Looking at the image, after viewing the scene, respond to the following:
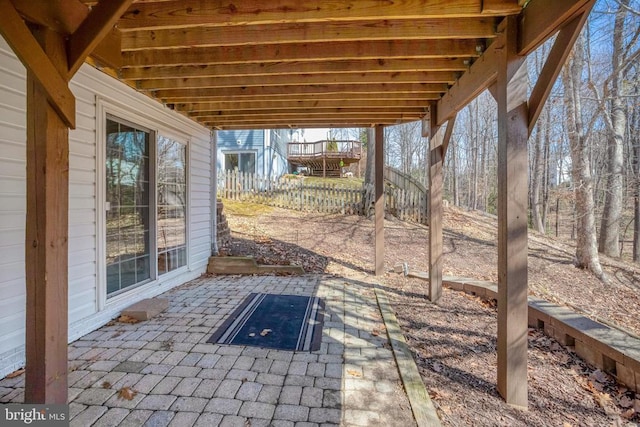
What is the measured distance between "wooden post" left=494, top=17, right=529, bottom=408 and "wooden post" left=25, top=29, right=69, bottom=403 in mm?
2753

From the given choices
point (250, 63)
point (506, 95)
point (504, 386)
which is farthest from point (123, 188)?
point (504, 386)

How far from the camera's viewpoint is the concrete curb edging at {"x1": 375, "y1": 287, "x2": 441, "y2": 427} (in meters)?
1.79

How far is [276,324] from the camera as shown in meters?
3.11

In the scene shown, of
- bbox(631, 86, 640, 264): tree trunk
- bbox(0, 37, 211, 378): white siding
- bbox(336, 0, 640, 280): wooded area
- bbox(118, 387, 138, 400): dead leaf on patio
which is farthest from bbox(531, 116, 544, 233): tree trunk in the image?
bbox(118, 387, 138, 400): dead leaf on patio

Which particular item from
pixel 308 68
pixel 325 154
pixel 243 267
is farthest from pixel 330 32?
pixel 325 154

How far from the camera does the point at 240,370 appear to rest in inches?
88.4

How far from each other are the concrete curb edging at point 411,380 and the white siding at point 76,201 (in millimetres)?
2797

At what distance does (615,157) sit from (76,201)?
30.4 ft

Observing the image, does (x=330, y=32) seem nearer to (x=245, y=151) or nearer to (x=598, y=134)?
(x=598, y=134)

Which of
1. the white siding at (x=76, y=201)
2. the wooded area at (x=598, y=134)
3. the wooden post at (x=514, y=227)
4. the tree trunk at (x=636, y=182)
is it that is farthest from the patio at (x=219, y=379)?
the tree trunk at (x=636, y=182)

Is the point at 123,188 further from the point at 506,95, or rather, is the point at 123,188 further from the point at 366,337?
the point at 506,95

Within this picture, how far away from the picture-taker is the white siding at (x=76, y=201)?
84.5 inches

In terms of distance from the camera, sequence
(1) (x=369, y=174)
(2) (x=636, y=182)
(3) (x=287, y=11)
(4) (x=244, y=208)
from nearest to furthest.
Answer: (3) (x=287, y=11) < (2) (x=636, y=182) < (4) (x=244, y=208) < (1) (x=369, y=174)

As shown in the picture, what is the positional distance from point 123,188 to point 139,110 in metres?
0.92
